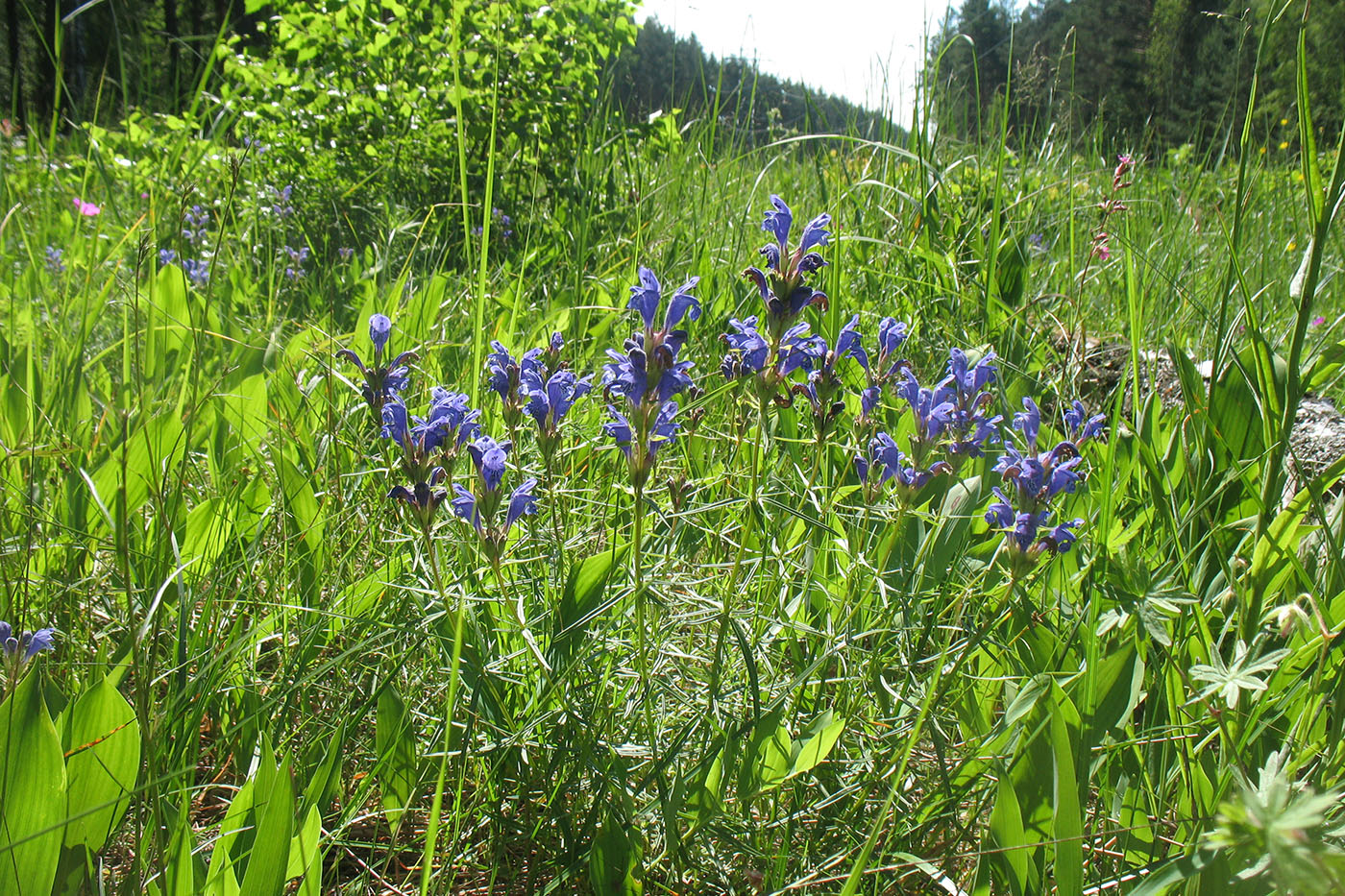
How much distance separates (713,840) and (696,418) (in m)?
1.05

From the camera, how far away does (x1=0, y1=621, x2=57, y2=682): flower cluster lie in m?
1.19

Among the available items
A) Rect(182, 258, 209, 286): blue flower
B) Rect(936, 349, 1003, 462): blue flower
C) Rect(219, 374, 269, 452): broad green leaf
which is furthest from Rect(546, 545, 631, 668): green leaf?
Rect(182, 258, 209, 286): blue flower

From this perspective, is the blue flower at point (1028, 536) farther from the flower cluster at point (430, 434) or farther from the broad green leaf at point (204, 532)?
the broad green leaf at point (204, 532)

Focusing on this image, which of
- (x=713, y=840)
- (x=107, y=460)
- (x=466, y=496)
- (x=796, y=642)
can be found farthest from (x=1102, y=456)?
(x=107, y=460)

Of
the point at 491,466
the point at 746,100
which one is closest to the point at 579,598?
the point at 491,466

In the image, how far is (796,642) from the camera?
1.53 metres

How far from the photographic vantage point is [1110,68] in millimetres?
8367

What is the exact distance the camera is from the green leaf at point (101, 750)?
1.11 m

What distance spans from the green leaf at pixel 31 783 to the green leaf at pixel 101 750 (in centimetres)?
6

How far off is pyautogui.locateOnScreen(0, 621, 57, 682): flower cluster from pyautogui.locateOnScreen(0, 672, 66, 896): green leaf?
0.19m

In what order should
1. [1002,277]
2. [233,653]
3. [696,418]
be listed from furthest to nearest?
[1002,277] → [696,418] → [233,653]

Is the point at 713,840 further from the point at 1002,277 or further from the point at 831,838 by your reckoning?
the point at 1002,277

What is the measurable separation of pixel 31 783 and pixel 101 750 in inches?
3.5

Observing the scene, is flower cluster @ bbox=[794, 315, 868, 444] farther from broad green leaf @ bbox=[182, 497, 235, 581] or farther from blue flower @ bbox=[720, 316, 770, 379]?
broad green leaf @ bbox=[182, 497, 235, 581]
